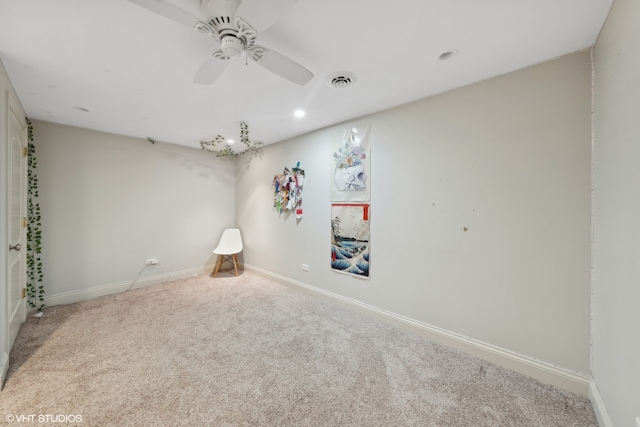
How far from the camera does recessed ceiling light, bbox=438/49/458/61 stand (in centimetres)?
161

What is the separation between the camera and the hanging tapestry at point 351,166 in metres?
2.72

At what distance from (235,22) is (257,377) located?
2219 millimetres

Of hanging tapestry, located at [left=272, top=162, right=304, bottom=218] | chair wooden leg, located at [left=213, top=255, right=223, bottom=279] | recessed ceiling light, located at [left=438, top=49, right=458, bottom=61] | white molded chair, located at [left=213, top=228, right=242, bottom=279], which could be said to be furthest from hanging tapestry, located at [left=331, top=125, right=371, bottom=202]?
chair wooden leg, located at [left=213, top=255, right=223, bottom=279]

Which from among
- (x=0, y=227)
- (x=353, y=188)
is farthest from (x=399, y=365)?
(x=0, y=227)

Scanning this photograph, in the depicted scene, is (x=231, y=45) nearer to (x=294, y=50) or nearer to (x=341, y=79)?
(x=294, y=50)

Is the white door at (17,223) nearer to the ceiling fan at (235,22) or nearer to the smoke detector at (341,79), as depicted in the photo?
the ceiling fan at (235,22)

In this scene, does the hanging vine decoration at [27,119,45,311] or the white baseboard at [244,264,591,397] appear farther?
the hanging vine decoration at [27,119,45,311]

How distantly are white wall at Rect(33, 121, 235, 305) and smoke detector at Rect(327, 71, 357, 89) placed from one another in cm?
313

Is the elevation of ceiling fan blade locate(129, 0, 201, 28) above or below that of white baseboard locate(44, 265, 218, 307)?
above

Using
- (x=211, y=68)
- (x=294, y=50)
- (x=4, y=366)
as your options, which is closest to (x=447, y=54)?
(x=294, y=50)

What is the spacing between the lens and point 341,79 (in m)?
1.95

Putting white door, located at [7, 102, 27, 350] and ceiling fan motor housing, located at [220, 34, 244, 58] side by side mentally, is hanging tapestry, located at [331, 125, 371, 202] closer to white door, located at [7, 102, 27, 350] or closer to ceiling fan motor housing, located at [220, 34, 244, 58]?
ceiling fan motor housing, located at [220, 34, 244, 58]

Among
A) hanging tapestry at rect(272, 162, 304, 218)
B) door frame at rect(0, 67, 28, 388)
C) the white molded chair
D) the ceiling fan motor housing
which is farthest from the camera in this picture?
the white molded chair

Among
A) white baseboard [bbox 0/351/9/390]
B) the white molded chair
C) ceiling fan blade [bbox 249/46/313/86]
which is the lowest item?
white baseboard [bbox 0/351/9/390]
